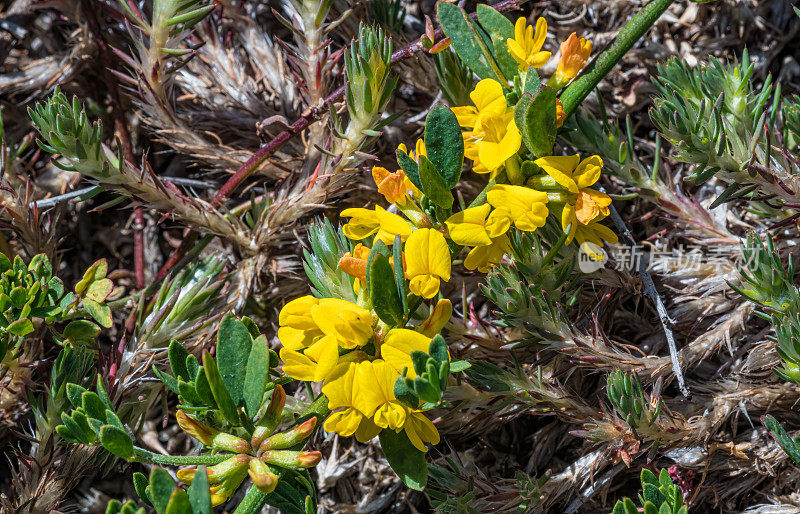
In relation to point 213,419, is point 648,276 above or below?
below

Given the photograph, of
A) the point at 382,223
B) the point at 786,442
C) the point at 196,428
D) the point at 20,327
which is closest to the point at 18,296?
the point at 20,327

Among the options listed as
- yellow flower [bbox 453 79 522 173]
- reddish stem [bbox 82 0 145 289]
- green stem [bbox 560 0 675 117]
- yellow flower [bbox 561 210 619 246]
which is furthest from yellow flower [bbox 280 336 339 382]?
reddish stem [bbox 82 0 145 289]

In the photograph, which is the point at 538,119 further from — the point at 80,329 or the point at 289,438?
the point at 80,329

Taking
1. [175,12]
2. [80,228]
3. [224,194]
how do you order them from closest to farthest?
[175,12] < [224,194] < [80,228]

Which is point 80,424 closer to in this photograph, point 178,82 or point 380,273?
point 380,273

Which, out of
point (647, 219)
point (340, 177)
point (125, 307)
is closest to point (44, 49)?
point (125, 307)

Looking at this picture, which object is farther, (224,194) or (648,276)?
(224,194)
